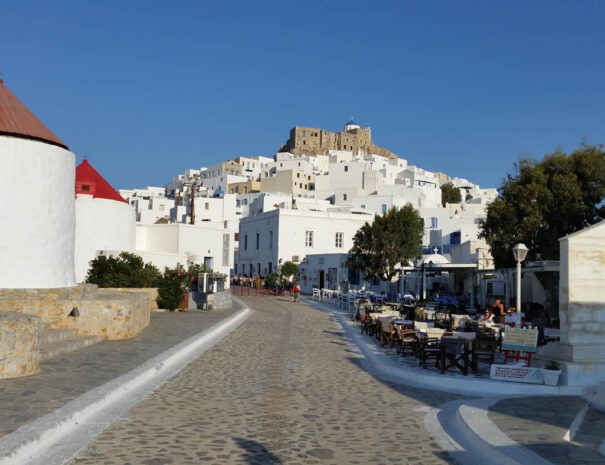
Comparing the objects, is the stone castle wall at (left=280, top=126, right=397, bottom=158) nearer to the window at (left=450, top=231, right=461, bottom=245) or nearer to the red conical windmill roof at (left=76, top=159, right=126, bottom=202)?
the window at (left=450, top=231, right=461, bottom=245)

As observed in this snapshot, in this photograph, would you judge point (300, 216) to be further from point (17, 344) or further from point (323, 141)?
point (323, 141)

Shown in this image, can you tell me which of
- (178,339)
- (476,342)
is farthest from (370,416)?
(178,339)

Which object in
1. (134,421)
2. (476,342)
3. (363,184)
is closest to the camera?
(134,421)

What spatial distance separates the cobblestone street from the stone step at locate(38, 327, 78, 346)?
287 centimetres

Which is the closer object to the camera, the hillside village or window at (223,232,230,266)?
the hillside village

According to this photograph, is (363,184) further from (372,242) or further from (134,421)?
(134,421)

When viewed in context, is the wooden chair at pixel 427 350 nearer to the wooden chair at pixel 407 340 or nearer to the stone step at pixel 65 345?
the wooden chair at pixel 407 340

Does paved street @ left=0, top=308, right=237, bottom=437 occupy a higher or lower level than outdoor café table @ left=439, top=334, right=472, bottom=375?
lower

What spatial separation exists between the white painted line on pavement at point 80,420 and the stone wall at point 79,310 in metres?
2.85

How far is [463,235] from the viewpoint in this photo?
48.8 metres

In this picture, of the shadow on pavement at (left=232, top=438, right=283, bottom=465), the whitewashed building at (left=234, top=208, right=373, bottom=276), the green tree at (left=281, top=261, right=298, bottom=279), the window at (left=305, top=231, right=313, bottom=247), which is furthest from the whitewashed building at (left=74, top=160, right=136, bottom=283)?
the window at (left=305, top=231, right=313, bottom=247)

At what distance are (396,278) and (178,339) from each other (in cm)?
2588

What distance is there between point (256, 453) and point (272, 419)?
1377 mm

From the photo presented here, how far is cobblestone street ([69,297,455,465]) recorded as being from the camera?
224 inches
